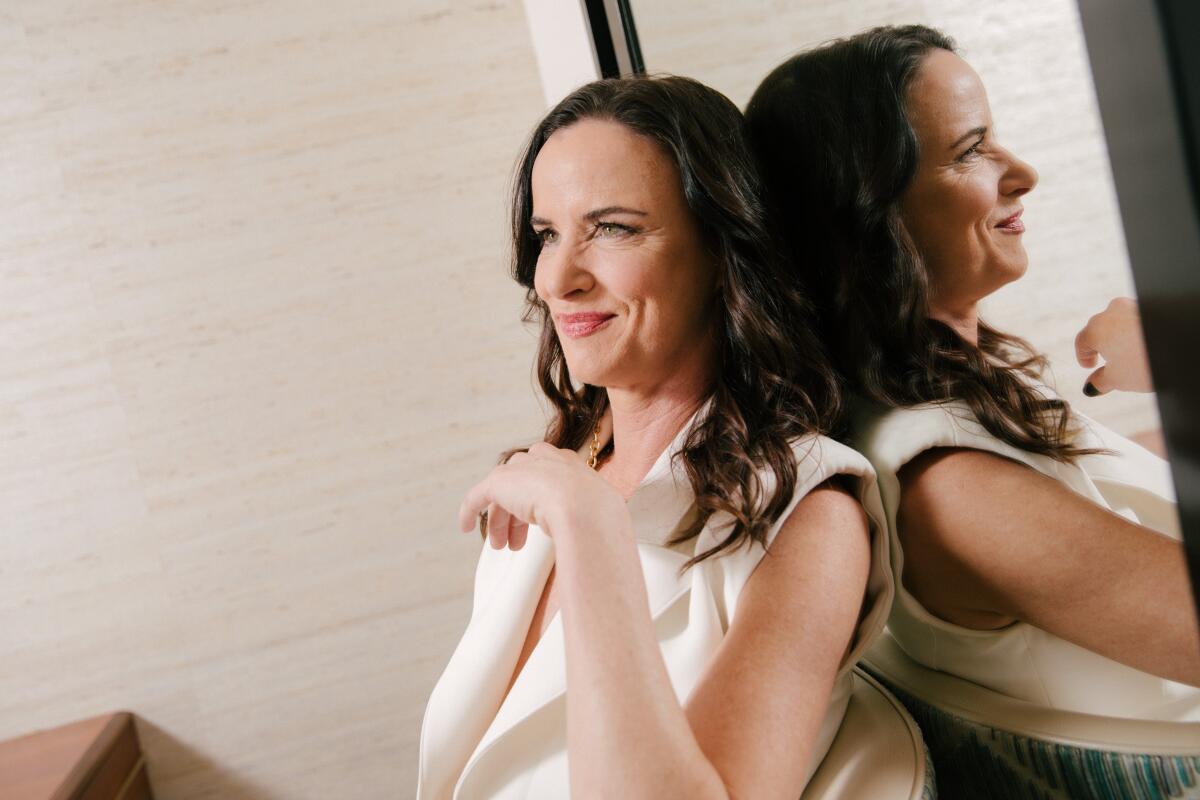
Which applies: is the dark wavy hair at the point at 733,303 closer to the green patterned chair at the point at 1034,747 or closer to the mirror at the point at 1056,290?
the mirror at the point at 1056,290

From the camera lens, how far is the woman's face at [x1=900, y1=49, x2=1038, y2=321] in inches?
29.8

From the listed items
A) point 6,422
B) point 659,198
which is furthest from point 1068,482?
point 6,422

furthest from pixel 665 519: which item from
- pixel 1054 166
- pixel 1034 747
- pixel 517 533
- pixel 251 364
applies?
pixel 251 364

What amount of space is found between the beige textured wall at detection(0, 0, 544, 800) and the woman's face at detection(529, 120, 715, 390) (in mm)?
1363

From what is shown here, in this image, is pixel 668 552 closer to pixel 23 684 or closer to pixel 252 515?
pixel 252 515

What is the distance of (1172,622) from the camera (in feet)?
2.26

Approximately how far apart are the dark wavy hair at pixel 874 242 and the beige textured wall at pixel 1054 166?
0.10 feet

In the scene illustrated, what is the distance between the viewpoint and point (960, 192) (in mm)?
828

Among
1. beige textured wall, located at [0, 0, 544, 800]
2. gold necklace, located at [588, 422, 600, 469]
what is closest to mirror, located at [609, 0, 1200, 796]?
gold necklace, located at [588, 422, 600, 469]

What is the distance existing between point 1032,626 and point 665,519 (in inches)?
14.6

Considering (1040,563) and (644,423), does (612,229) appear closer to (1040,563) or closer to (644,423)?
(644,423)

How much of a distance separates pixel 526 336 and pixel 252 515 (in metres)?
0.85

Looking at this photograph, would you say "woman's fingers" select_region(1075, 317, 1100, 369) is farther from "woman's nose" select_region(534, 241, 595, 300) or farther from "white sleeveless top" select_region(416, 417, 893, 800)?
"woman's nose" select_region(534, 241, 595, 300)

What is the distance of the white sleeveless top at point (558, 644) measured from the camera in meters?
0.92
